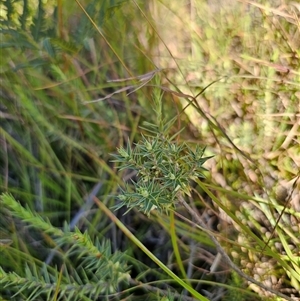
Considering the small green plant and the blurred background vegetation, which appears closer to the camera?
the small green plant

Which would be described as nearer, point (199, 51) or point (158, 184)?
point (158, 184)

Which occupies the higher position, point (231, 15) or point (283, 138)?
point (231, 15)

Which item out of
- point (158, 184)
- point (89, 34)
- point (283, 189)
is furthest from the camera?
point (89, 34)

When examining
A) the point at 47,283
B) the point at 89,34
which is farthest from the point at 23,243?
the point at 89,34

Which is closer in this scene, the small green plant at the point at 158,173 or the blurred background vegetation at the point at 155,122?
the small green plant at the point at 158,173

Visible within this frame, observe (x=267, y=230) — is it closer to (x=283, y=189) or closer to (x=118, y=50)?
(x=283, y=189)

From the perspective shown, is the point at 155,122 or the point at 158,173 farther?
the point at 155,122

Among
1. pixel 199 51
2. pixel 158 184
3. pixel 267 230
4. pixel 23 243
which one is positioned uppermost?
pixel 199 51

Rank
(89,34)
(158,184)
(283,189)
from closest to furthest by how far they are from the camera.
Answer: (158,184)
(283,189)
(89,34)
